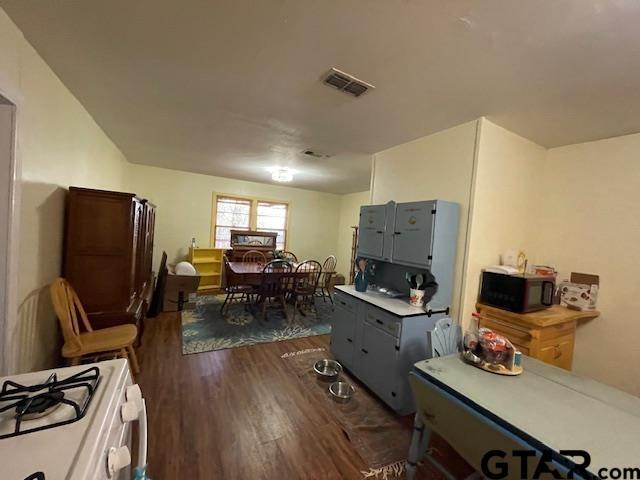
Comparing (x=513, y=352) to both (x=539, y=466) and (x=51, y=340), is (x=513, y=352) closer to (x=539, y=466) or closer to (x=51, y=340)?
(x=539, y=466)

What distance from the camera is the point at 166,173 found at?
16.4 ft

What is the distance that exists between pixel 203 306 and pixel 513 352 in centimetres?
428

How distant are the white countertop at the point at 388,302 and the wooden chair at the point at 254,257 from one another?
2.83 meters

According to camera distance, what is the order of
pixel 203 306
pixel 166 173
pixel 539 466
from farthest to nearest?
pixel 166 173, pixel 203 306, pixel 539 466

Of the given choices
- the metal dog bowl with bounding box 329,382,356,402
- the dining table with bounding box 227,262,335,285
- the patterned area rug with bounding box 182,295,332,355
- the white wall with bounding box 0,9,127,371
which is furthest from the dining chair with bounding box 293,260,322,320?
the white wall with bounding box 0,9,127,371

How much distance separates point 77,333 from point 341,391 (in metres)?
2.19

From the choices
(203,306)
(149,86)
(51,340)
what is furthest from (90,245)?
(203,306)

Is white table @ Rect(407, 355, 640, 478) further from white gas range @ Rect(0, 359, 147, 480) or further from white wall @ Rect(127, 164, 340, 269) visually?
white wall @ Rect(127, 164, 340, 269)

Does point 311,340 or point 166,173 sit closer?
point 311,340

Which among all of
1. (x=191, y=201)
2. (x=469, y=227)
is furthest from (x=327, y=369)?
(x=191, y=201)

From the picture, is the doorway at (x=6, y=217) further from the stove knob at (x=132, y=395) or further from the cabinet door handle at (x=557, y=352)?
the cabinet door handle at (x=557, y=352)

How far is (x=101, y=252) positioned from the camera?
85.7 inches

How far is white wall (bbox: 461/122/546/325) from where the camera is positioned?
2.15 m

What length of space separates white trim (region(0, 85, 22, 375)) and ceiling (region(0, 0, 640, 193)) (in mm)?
648
